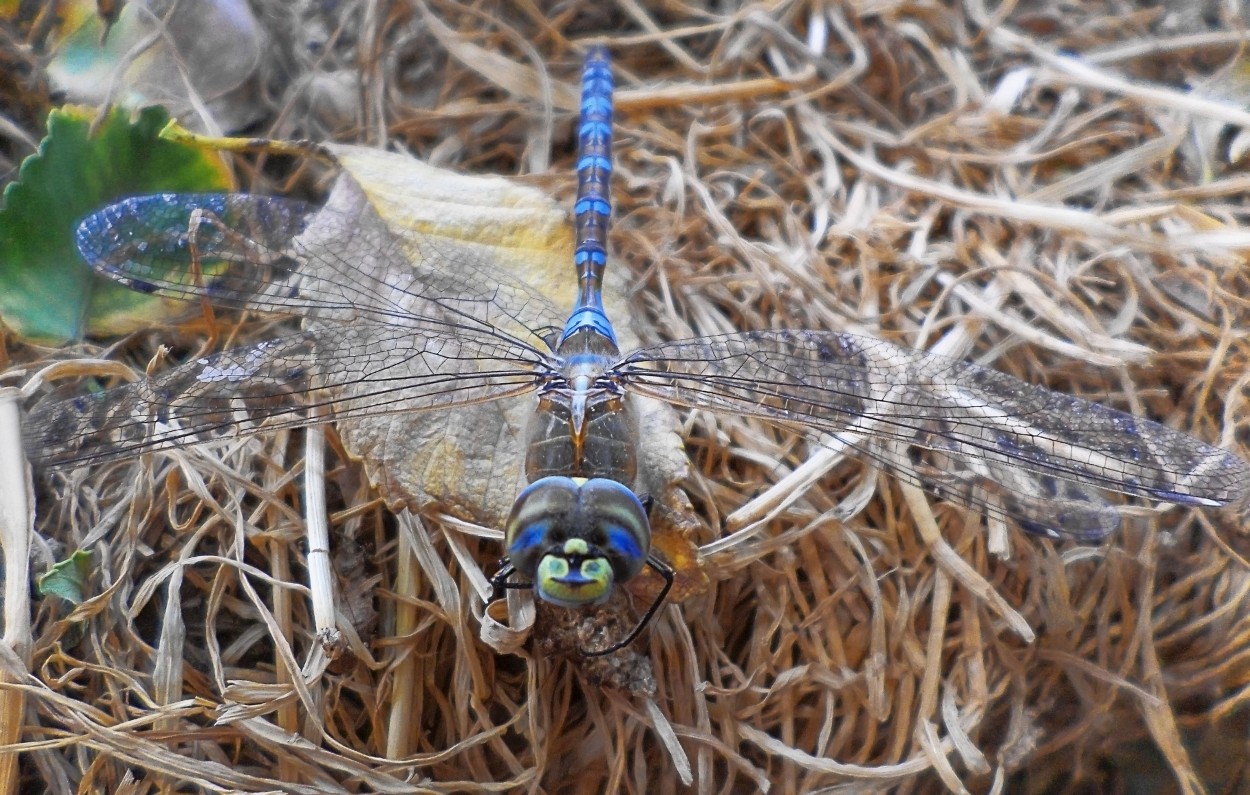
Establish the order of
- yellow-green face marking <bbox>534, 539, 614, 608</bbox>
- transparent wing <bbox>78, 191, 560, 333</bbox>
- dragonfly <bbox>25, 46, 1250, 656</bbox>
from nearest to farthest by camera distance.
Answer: yellow-green face marking <bbox>534, 539, 614, 608</bbox>, dragonfly <bbox>25, 46, 1250, 656</bbox>, transparent wing <bbox>78, 191, 560, 333</bbox>

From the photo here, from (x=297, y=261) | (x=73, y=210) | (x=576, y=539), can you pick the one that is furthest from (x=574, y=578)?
(x=73, y=210)

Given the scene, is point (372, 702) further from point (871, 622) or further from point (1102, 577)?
point (1102, 577)

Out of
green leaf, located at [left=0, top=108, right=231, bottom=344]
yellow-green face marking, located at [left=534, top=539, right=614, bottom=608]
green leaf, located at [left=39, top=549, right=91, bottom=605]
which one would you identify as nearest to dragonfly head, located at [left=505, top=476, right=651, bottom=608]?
yellow-green face marking, located at [left=534, top=539, right=614, bottom=608]

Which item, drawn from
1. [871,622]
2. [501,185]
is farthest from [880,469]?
[501,185]

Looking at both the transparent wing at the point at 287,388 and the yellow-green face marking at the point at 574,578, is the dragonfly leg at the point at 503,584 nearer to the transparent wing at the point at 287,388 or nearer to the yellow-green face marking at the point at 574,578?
the yellow-green face marking at the point at 574,578

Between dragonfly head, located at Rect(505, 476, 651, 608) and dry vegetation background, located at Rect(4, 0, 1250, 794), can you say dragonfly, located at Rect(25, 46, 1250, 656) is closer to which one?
dragonfly head, located at Rect(505, 476, 651, 608)

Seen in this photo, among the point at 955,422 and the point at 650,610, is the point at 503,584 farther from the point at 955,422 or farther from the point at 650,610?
the point at 955,422

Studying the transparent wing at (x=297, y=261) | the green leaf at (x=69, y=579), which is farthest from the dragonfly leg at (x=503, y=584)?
the green leaf at (x=69, y=579)
